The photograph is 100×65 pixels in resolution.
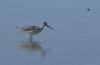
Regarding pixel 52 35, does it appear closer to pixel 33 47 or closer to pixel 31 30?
pixel 31 30

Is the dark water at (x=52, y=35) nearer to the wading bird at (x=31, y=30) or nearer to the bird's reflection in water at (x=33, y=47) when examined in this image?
the bird's reflection in water at (x=33, y=47)

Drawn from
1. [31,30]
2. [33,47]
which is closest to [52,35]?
[31,30]

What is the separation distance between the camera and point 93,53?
13.7 m

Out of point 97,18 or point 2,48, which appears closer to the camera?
point 2,48

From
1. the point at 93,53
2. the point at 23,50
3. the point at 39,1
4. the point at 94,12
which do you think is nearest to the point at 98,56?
the point at 93,53

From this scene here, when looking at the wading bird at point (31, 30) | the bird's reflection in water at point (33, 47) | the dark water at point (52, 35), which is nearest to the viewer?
the dark water at point (52, 35)

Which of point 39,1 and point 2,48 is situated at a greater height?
point 39,1

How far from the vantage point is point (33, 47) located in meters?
14.4

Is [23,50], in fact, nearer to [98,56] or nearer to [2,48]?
[2,48]

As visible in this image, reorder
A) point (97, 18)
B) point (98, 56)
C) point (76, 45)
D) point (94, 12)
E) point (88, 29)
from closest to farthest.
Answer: point (98, 56) → point (76, 45) → point (88, 29) → point (97, 18) → point (94, 12)

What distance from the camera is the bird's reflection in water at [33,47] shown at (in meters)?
13.6

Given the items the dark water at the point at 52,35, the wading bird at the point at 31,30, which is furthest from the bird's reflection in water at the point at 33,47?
the wading bird at the point at 31,30

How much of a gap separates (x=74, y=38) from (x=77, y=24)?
93.6 inches

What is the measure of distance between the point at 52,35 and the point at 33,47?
4.43 feet
